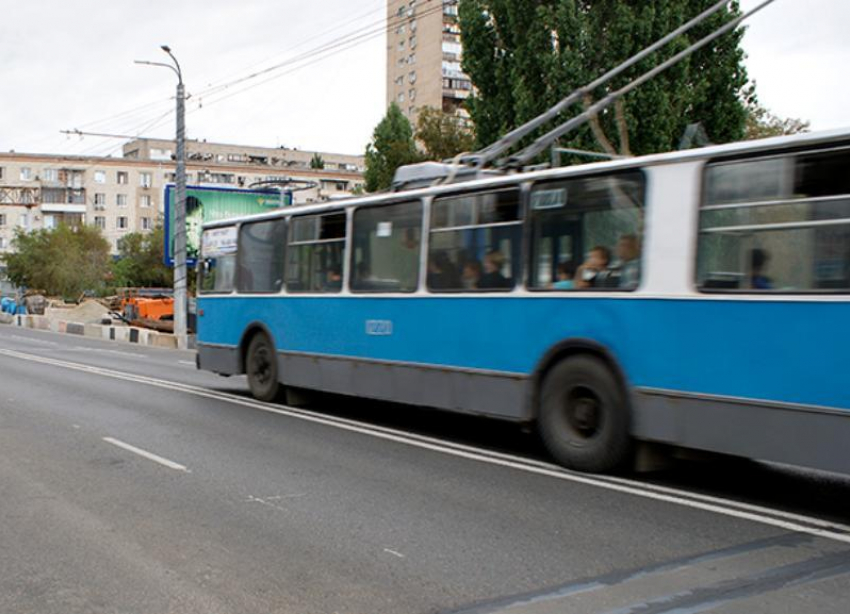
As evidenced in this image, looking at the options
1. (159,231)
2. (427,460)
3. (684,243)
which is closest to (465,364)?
(427,460)

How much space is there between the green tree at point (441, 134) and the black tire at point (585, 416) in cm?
3708

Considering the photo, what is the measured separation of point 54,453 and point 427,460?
367cm

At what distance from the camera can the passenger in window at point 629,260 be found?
8188 mm

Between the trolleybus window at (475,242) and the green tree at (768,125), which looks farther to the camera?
the green tree at (768,125)

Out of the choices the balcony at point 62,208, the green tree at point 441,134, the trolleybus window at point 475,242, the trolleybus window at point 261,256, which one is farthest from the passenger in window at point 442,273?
the balcony at point 62,208

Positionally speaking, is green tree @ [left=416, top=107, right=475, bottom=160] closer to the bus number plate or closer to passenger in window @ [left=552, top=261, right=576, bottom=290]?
the bus number plate

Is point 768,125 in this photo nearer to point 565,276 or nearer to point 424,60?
point 565,276

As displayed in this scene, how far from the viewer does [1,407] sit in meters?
13.1

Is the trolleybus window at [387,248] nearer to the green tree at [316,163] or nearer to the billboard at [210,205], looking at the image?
the billboard at [210,205]

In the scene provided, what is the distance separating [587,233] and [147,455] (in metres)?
4.71

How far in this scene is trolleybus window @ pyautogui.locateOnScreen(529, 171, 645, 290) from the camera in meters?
8.28

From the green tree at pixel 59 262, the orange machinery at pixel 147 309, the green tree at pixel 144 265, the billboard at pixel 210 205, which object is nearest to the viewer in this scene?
the billboard at pixel 210 205

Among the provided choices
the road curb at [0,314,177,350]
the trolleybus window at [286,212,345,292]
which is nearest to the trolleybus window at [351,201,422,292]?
the trolleybus window at [286,212,345,292]

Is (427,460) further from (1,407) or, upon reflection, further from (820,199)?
(1,407)
